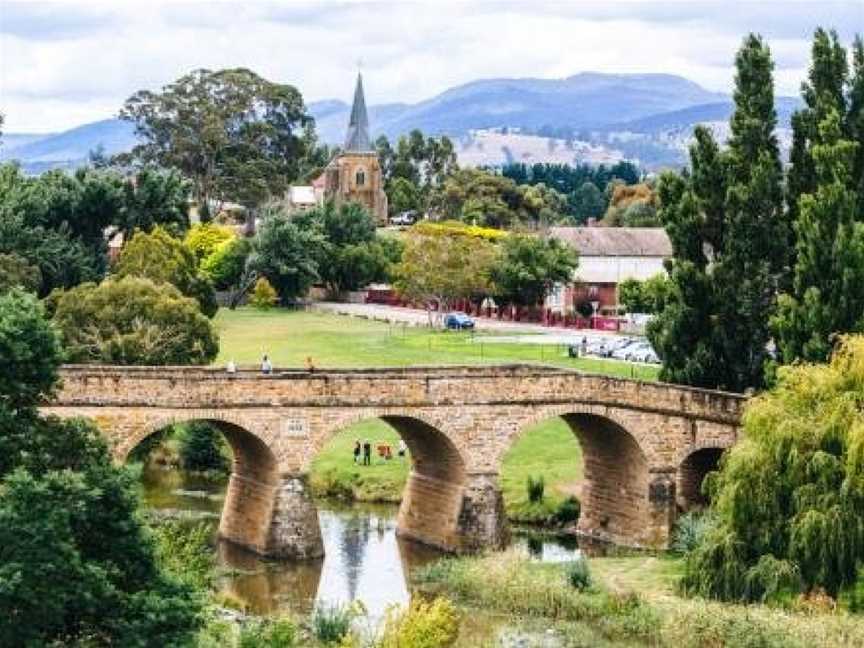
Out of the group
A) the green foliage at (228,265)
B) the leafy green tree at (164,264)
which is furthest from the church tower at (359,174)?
the leafy green tree at (164,264)

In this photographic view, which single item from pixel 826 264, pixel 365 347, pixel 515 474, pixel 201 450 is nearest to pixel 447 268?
pixel 365 347

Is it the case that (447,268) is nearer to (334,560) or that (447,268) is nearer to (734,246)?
(734,246)

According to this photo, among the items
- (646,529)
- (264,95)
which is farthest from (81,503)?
(264,95)

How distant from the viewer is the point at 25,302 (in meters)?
36.0

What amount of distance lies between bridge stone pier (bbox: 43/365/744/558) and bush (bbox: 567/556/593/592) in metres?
7.21

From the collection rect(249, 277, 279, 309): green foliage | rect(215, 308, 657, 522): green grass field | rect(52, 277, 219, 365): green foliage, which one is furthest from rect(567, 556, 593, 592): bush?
rect(249, 277, 279, 309): green foliage

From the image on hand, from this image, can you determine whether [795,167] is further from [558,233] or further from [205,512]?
[558,233]

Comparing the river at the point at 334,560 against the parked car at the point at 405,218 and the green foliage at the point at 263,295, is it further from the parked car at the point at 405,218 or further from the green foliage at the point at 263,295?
the parked car at the point at 405,218

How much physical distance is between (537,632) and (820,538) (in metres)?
7.63

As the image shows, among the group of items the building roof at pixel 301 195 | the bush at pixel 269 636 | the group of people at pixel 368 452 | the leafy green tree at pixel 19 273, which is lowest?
the bush at pixel 269 636

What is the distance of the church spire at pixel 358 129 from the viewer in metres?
188

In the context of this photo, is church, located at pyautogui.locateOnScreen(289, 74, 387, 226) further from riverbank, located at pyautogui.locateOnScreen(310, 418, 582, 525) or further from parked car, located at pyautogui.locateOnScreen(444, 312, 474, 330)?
riverbank, located at pyautogui.locateOnScreen(310, 418, 582, 525)

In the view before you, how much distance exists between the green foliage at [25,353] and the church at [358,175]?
14366 centimetres

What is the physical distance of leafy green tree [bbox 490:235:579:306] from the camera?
116 m
